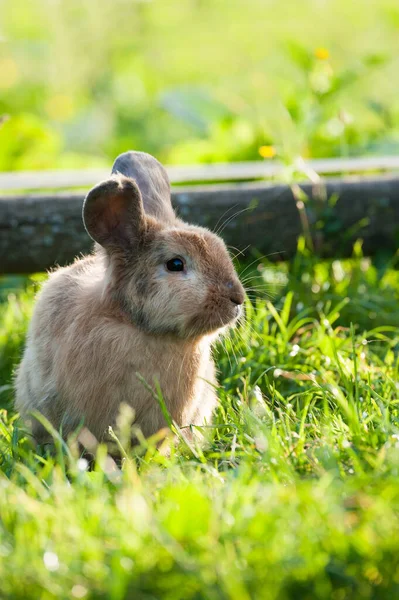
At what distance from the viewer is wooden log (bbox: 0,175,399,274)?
4.06m

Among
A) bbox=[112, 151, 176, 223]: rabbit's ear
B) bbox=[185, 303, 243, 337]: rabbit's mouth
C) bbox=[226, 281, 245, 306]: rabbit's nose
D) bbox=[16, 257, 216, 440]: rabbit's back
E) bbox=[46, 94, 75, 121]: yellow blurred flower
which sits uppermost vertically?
bbox=[112, 151, 176, 223]: rabbit's ear

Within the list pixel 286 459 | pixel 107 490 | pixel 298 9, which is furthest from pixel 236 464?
pixel 298 9

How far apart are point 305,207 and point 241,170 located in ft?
2.60

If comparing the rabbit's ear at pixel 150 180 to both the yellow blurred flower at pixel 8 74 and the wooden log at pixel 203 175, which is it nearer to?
the wooden log at pixel 203 175

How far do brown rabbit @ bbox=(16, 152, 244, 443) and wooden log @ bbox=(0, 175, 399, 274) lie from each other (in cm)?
119

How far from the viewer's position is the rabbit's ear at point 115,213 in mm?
2645

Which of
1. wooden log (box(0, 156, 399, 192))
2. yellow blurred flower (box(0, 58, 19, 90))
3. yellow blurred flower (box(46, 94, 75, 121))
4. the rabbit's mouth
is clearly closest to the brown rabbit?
the rabbit's mouth

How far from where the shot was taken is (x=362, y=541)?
1.71 m

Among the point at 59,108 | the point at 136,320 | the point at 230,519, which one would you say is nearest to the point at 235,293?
the point at 136,320

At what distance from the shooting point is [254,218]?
4.17 meters

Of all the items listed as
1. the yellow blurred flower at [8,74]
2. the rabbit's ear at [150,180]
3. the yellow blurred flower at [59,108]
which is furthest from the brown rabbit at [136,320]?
the yellow blurred flower at [8,74]

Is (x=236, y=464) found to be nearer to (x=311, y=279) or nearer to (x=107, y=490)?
(x=107, y=490)

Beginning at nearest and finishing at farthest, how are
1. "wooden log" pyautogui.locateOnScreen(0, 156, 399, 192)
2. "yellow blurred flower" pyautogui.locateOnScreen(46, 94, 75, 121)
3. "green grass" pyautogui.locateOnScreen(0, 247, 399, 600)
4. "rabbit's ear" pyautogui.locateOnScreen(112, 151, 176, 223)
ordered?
1. "green grass" pyautogui.locateOnScreen(0, 247, 399, 600)
2. "rabbit's ear" pyautogui.locateOnScreen(112, 151, 176, 223)
3. "wooden log" pyautogui.locateOnScreen(0, 156, 399, 192)
4. "yellow blurred flower" pyautogui.locateOnScreen(46, 94, 75, 121)

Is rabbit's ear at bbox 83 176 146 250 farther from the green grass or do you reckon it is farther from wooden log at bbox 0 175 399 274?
wooden log at bbox 0 175 399 274
